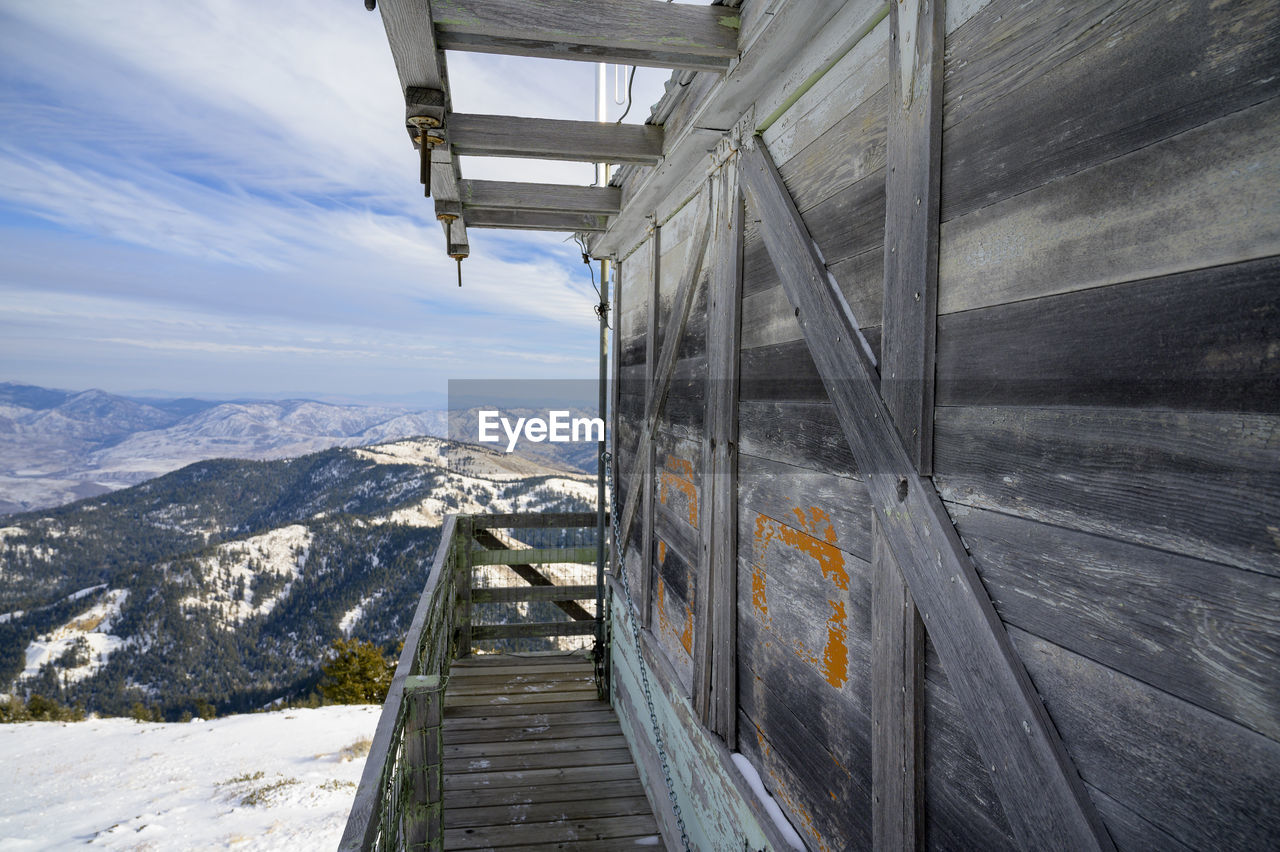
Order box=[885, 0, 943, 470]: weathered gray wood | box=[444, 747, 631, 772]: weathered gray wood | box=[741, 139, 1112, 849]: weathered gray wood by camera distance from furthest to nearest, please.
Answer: box=[444, 747, 631, 772]: weathered gray wood → box=[885, 0, 943, 470]: weathered gray wood → box=[741, 139, 1112, 849]: weathered gray wood

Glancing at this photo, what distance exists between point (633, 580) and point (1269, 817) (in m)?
4.85

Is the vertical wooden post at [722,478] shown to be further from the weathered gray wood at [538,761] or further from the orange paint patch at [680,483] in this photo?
the weathered gray wood at [538,761]

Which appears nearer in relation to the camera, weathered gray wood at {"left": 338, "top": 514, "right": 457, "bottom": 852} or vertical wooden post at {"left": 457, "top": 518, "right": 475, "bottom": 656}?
weathered gray wood at {"left": 338, "top": 514, "right": 457, "bottom": 852}

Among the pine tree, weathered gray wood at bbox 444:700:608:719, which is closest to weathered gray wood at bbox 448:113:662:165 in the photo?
weathered gray wood at bbox 444:700:608:719

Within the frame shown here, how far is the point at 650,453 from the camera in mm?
4723

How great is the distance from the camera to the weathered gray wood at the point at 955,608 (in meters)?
1.23

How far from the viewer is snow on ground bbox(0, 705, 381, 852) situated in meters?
21.3

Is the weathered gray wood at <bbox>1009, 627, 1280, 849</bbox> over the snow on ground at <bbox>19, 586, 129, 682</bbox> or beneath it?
over

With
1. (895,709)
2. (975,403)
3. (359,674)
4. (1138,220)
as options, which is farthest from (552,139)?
(359,674)

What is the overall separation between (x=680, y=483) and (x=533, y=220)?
2.62 metres

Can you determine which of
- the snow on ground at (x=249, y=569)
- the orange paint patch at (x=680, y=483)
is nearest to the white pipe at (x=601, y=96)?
the orange paint patch at (x=680, y=483)

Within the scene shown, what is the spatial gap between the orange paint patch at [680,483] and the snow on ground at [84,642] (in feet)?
403

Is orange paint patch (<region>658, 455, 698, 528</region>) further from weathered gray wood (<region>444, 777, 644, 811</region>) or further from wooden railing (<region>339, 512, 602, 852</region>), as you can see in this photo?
weathered gray wood (<region>444, 777, 644, 811</region>)

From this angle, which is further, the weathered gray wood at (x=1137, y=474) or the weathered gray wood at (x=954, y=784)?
the weathered gray wood at (x=954, y=784)
